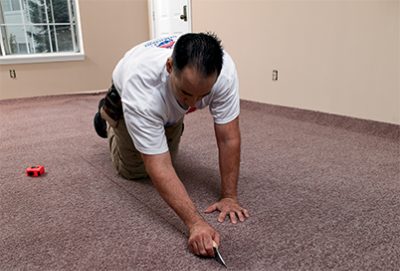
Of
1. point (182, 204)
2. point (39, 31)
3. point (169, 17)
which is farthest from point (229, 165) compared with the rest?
point (39, 31)

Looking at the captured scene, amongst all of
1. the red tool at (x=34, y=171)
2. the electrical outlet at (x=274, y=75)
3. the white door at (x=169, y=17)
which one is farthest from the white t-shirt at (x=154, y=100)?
the white door at (x=169, y=17)

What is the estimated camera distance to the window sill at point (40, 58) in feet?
12.2

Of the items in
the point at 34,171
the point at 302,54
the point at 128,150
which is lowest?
the point at 34,171

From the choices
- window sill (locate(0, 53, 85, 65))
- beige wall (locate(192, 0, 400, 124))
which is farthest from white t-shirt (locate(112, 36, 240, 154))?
window sill (locate(0, 53, 85, 65))

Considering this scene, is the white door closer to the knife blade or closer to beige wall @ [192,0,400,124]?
beige wall @ [192,0,400,124]

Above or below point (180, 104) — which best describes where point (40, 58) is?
below

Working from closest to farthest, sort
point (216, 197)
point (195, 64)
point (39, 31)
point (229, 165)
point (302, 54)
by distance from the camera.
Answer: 1. point (195, 64)
2. point (229, 165)
3. point (216, 197)
4. point (302, 54)
5. point (39, 31)

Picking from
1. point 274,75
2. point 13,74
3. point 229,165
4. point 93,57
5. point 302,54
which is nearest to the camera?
point 229,165

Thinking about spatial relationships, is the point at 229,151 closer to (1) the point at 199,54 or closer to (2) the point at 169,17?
(1) the point at 199,54

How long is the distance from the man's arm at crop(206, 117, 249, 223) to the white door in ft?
8.80

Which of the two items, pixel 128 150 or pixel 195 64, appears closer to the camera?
pixel 195 64

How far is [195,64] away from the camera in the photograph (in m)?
0.85

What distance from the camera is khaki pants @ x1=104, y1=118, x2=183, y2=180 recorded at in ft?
4.66

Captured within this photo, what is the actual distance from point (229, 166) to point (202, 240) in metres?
0.32
